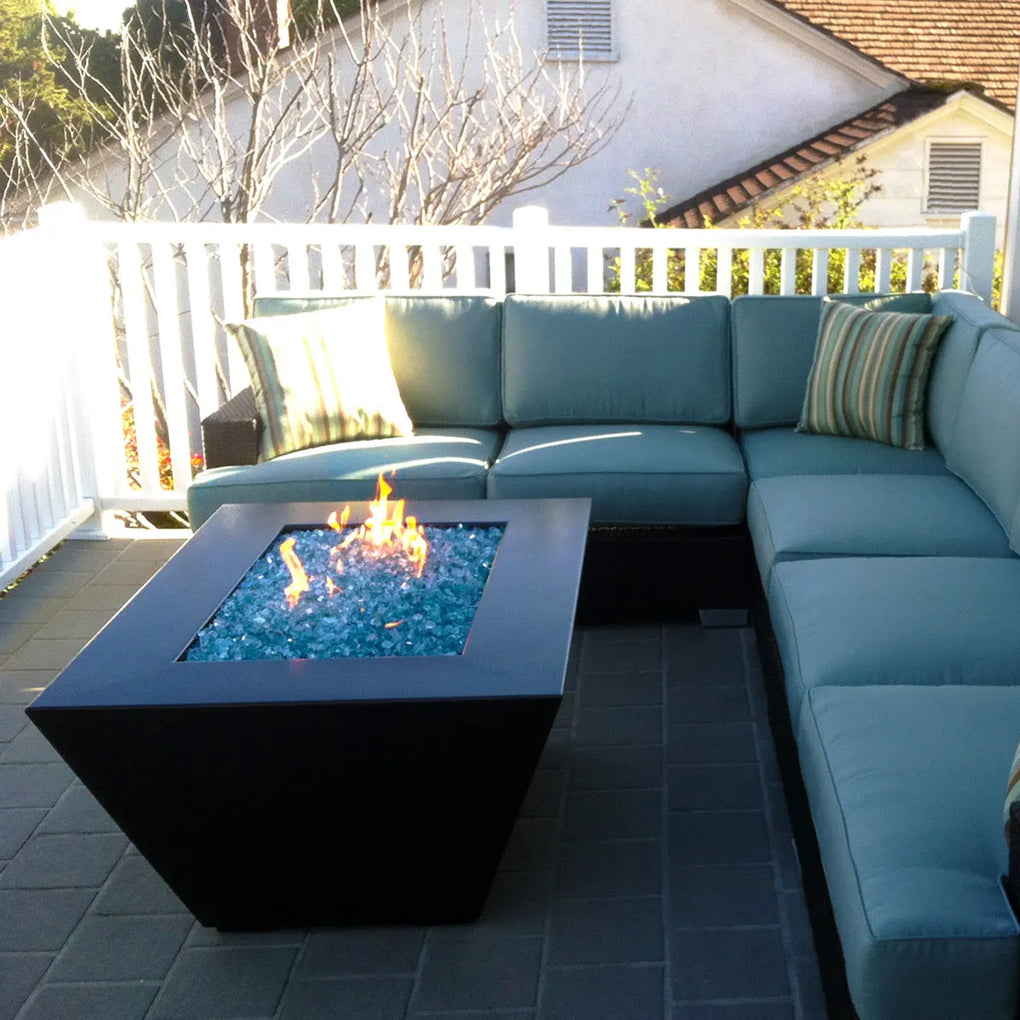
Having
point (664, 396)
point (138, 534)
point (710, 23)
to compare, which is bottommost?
point (138, 534)

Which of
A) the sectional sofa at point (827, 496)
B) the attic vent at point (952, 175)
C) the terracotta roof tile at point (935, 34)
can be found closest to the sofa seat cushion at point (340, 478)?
the sectional sofa at point (827, 496)

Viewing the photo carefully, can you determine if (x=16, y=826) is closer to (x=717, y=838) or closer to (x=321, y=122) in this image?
(x=717, y=838)

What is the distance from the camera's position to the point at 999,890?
186 centimetres

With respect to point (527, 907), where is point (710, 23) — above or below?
above

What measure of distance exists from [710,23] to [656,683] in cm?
1088

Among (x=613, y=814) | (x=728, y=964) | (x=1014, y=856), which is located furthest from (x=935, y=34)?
(x=1014, y=856)

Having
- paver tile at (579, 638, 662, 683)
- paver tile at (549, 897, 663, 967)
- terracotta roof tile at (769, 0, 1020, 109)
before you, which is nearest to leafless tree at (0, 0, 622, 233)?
terracotta roof tile at (769, 0, 1020, 109)

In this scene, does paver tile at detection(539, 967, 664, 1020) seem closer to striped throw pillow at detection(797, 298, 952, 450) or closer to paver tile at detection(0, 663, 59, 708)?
paver tile at detection(0, 663, 59, 708)

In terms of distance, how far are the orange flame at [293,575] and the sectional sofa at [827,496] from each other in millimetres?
869

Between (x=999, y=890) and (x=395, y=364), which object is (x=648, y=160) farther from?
(x=999, y=890)

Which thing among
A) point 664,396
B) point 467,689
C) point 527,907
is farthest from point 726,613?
point 467,689

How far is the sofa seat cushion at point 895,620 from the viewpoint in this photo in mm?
2578

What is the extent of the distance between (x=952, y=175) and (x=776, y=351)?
10.0 m

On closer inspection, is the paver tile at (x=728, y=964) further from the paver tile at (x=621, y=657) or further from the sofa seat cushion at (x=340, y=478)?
the sofa seat cushion at (x=340, y=478)
